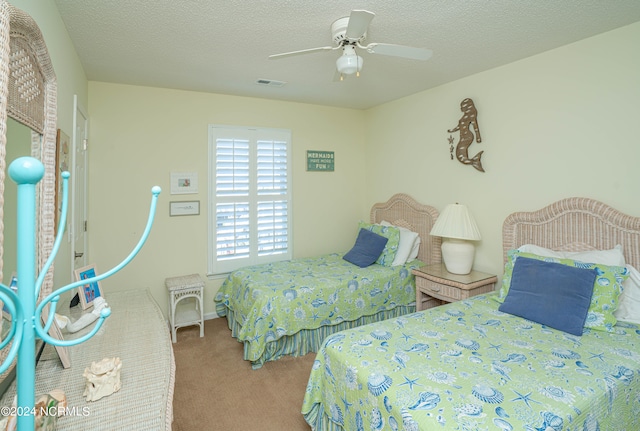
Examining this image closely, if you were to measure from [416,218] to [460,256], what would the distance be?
91cm

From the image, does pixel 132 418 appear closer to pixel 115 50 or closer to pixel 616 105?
pixel 115 50

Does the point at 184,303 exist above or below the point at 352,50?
below

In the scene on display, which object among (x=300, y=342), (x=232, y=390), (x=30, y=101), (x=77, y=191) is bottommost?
(x=232, y=390)

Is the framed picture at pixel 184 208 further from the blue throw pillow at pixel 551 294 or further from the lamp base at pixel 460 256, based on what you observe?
the blue throw pillow at pixel 551 294

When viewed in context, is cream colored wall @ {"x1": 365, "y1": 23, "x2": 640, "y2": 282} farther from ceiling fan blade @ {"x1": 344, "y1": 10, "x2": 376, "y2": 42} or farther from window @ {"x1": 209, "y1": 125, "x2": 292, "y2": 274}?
ceiling fan blade @ {"x1": 344, "y1": 10, "x2": 376, "y2": 42}

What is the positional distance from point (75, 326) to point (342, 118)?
151 inches

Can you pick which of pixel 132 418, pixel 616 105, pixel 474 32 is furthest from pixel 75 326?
pixel 616 105

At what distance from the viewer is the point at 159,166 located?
3.64 m

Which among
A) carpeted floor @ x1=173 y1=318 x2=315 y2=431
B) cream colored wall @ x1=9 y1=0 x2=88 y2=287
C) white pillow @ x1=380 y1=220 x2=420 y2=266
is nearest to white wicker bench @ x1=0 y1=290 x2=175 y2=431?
cream colored wall @ x1=9 y1=0 x2=88 y2=287

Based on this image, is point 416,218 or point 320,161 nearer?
point 416,218

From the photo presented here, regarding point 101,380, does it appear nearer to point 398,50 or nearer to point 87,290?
point 87,290

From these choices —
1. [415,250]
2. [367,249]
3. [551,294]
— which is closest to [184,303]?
[367,249]

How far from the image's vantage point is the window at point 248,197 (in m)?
3.90

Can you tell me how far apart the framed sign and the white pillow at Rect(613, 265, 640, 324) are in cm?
321
